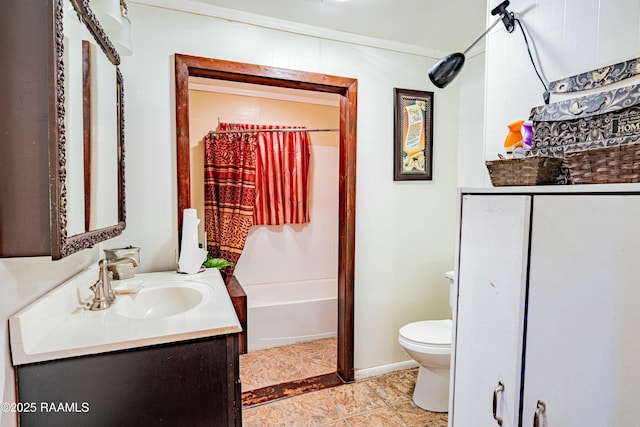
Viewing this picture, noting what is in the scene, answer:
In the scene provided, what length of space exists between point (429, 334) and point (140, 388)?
5.35 feet

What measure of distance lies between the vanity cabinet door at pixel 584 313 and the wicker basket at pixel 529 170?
4.8 inches

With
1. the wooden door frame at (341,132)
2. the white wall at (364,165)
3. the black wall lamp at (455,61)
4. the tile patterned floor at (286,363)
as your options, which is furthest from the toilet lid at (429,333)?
the black wall lamp at (455,61)

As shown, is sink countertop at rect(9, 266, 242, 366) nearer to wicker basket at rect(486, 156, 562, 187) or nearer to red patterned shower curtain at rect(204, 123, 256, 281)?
wicker basket at rect(486, 156, 562, 187)

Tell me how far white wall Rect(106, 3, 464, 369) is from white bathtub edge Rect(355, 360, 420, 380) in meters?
0.03

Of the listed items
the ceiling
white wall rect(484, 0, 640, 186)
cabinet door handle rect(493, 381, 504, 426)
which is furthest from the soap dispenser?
the ceiling

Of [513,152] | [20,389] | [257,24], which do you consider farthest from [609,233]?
[257,24]

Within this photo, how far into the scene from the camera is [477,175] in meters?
2.31

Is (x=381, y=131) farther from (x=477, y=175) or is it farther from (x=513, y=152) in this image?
(x=513, y=152)

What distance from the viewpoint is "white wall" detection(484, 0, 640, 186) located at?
1015 mm

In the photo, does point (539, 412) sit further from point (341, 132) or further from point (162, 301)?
point (341, 132)

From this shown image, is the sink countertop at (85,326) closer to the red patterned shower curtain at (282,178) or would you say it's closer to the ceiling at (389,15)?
the ceiling at (389,15)

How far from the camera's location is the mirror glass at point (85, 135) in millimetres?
864

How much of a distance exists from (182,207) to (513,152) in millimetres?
1627

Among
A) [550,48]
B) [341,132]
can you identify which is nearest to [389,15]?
[341,132]
